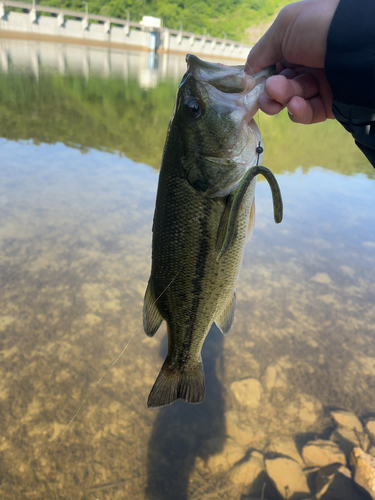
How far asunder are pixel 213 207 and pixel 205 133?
1.18 ft

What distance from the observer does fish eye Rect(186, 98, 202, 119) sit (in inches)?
65.7

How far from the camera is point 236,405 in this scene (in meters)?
3.46

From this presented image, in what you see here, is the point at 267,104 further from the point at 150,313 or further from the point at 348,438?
the point at 348,438

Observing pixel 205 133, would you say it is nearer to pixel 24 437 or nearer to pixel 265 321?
pixel 24 437

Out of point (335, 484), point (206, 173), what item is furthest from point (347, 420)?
point (206, 173)

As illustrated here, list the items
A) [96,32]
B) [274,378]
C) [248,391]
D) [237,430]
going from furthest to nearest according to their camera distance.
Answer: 1. [96,32]
2. [274,378]
3. [248,391]
4. [237,430]

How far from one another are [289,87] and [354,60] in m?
0.37

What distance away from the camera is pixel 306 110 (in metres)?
2.16

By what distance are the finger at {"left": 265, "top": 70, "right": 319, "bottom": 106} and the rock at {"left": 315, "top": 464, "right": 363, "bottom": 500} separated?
2.98 metres

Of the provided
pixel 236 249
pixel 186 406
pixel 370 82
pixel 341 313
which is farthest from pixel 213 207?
pixel 341 313

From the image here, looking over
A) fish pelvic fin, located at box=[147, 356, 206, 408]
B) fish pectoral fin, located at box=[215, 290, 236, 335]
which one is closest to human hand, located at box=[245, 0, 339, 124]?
fish pectoral fin, located at box=[215, 290, 236, 335]

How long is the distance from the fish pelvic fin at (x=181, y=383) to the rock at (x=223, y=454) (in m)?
1.26

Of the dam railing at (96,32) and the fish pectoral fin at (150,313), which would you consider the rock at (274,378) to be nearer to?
the fish pectoral fin at (150,313)

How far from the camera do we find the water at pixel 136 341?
2.90 m
